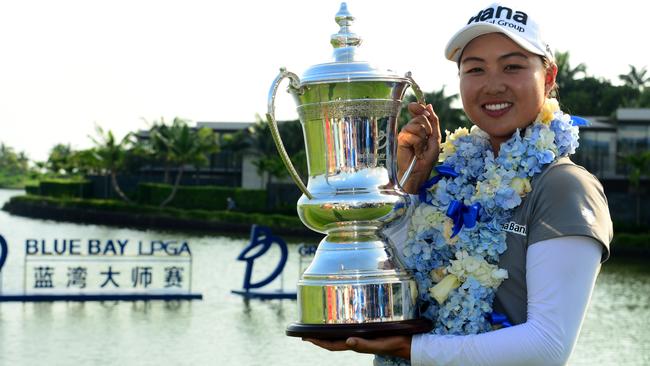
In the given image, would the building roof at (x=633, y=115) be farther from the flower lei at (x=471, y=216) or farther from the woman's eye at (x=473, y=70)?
the woman's eye at (x=473, y=70)

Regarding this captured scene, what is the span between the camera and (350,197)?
242 centimetres

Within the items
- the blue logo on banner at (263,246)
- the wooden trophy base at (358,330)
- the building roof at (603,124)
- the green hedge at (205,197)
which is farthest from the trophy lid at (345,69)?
the green hedge at (205,197)

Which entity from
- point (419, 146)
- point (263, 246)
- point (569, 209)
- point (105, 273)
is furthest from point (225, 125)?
point (569, 209)

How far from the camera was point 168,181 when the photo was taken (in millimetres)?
52719

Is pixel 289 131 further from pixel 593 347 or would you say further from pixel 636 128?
pixel 593 347

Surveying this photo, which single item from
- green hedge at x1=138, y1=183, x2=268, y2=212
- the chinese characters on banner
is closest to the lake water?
the chinese characters on banner

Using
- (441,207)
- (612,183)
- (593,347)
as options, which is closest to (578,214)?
(441,207)

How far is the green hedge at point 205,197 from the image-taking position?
152ft

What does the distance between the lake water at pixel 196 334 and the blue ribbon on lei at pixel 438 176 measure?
10538mm

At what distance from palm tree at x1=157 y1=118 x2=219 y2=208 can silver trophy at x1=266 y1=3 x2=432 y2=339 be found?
46.5 meters

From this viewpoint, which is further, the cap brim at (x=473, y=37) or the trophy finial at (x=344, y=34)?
the trophy finial at (x=344, y=34)

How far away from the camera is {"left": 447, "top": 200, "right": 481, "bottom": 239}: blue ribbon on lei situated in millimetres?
2457

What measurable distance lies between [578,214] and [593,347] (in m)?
14.0

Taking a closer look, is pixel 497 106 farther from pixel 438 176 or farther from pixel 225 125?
pixel 225 125
